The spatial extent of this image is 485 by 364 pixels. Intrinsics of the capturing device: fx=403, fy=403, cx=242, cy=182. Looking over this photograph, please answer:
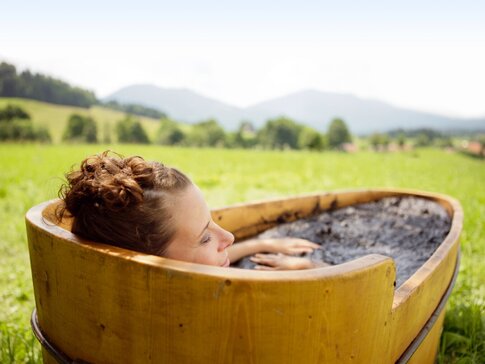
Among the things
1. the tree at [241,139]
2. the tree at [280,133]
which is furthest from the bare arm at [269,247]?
the tree at [241,139]

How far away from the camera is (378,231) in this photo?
3373 mm

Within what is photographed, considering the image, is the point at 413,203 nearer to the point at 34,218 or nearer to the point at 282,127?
the point at 34,218

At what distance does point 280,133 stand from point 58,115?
39781mm

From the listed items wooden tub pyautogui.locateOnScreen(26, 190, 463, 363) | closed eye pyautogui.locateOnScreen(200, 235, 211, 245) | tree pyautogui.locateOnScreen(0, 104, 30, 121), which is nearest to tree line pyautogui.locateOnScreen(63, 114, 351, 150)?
tree pyautogui.locateOnScreen(0, 104, 30, 121)

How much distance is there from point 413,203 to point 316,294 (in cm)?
297

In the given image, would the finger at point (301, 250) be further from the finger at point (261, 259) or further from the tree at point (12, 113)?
the tree at point (12, 113)

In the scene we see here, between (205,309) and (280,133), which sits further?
(280,133)

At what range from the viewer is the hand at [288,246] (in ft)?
9.10

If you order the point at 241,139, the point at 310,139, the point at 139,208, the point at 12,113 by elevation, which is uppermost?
the point at 12,113

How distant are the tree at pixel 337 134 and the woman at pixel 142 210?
257ft

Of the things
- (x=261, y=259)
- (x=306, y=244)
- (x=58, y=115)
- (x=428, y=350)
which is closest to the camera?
(x=428, y=350)

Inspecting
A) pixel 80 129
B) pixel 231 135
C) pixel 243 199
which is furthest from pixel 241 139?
pixel 243 199

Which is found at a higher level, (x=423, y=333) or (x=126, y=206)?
(x=126, y=206)

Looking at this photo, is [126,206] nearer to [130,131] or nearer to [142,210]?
[142,210]
